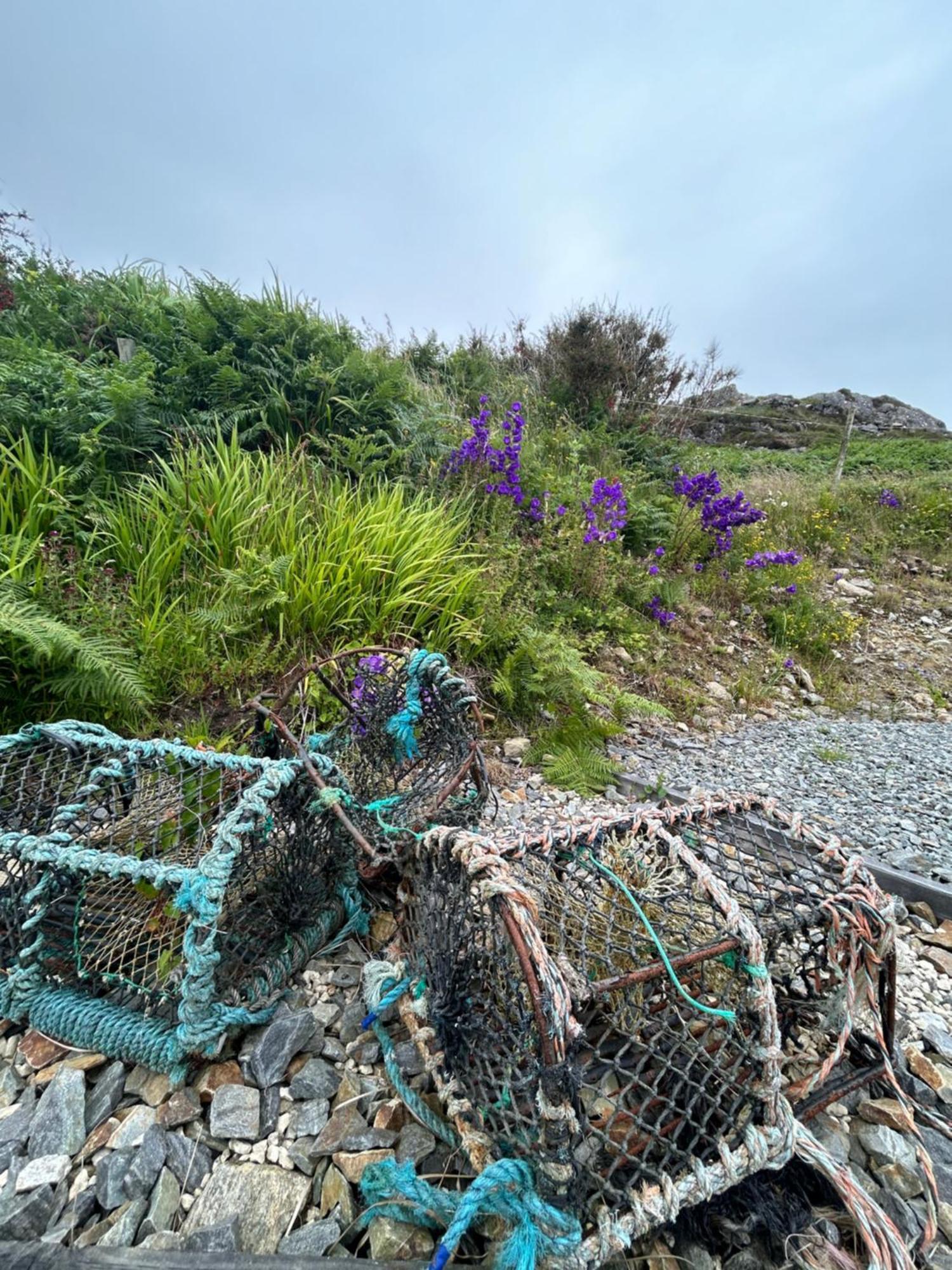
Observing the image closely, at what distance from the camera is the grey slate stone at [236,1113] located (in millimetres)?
1103

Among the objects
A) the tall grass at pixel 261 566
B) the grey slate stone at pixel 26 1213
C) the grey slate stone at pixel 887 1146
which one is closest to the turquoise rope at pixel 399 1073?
the grey slate stone at pixel 26 1213

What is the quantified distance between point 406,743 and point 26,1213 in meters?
1.15

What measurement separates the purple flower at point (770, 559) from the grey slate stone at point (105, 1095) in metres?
5.32

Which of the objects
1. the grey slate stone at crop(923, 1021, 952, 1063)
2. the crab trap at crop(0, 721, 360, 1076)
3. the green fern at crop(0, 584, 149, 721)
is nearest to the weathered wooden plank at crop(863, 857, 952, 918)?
the grey slate stone at crop(923, 1021, 952, 1063)

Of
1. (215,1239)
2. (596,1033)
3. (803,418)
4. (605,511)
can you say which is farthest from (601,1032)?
(803,418)

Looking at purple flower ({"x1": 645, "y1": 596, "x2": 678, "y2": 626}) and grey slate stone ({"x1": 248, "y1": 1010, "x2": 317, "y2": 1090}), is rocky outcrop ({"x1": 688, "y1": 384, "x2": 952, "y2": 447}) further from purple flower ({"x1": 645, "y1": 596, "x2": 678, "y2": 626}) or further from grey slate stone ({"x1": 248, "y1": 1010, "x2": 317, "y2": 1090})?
grey slate stone ({"x1": 248, "y1": 1010, "x2": 317, "y2": 1090})

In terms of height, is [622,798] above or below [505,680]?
below

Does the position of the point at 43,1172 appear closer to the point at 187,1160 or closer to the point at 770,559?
the point at 187,1160

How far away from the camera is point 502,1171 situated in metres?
0.86

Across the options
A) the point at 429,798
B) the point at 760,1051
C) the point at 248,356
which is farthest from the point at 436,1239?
the point at 248,356

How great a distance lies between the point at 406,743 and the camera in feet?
5.78

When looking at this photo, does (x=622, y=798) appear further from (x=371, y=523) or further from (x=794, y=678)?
(x=794, y=678)

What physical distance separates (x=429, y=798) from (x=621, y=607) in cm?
284

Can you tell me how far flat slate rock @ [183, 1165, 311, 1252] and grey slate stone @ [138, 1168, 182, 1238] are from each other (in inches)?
1.3
